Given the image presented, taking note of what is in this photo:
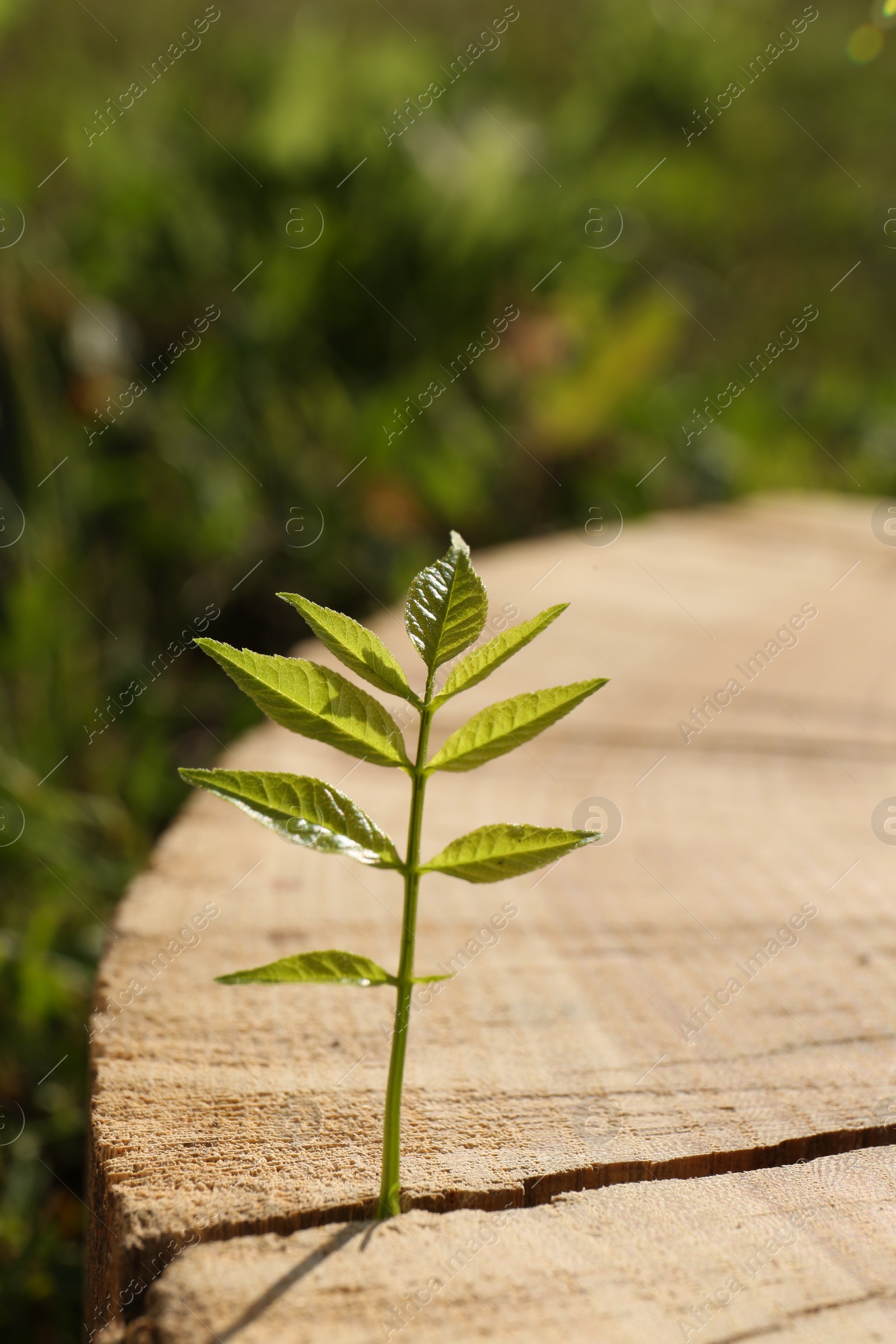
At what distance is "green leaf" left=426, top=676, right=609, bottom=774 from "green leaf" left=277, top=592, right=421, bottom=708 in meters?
0.03

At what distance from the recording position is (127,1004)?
0.68m

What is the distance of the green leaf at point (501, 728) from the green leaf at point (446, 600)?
0.12 feet

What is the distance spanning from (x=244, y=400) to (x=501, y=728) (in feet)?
7.75

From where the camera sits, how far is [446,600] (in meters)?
0.45

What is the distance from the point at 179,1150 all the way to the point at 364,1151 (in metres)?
0.10

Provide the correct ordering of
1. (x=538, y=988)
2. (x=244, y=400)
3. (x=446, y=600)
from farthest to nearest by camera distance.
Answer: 1. (x=244, y=400)
2. (x=538, y=988)
3. (x=446, y=600)

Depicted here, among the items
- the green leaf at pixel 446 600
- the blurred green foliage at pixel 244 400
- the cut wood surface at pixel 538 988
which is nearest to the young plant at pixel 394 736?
the green leaf at pixel 446 600

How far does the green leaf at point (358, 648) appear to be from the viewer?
1.47 feet

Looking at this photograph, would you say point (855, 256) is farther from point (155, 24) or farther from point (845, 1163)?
point (845, 1163)

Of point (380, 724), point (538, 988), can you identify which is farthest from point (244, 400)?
point (380, 724)

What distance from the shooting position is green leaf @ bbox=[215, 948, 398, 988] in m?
0.43

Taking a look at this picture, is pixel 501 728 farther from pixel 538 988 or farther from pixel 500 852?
pixel 538 988

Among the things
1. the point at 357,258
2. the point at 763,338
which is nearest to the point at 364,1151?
the point at 357,258

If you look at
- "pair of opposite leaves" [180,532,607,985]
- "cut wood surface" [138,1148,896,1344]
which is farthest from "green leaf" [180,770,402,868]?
"cut wood surface" [138,1148,896,1344]
